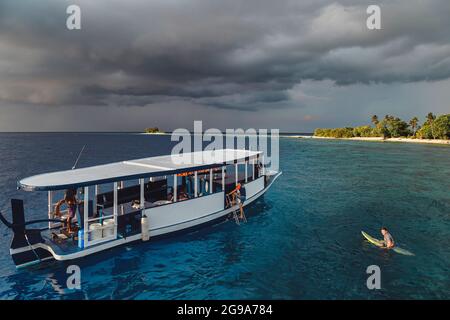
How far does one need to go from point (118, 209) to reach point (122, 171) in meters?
2.80

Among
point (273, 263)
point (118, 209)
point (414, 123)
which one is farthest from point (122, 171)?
point (414, 123)

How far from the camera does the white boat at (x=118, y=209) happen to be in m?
13.4

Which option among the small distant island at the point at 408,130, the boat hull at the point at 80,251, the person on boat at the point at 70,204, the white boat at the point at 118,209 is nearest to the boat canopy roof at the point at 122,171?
the white boat at the point at 118,209

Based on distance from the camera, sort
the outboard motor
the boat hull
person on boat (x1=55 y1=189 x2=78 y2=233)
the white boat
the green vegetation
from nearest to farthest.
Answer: the outboard motor, the boat hull, the white boat, person on boat (x1=55 y1=189 x2=78 y2=233), the green vegetation

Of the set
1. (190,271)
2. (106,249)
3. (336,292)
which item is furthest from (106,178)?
(336,292)

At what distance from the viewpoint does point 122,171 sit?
16.3m

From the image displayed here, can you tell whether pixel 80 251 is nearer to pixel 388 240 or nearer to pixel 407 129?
pixel 388 240

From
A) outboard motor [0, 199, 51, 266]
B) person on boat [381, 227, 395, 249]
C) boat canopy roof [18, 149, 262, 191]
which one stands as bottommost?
person on boat [381, 227, 395, 249]

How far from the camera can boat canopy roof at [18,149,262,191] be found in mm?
13382

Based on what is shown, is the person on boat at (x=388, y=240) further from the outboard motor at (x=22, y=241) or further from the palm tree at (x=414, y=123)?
the palm tree at (x=414, y=123)

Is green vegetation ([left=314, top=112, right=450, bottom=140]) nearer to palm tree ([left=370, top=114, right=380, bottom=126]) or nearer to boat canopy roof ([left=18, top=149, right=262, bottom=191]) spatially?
palm tree ([left=370, top=114, right=380, bottom=126])

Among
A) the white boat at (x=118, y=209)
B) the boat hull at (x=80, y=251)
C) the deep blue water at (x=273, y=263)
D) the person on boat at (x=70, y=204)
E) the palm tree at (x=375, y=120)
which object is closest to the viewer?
the deep blue water at (x=273, y=263)

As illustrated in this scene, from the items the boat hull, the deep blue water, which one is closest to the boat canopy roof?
the boat hull
